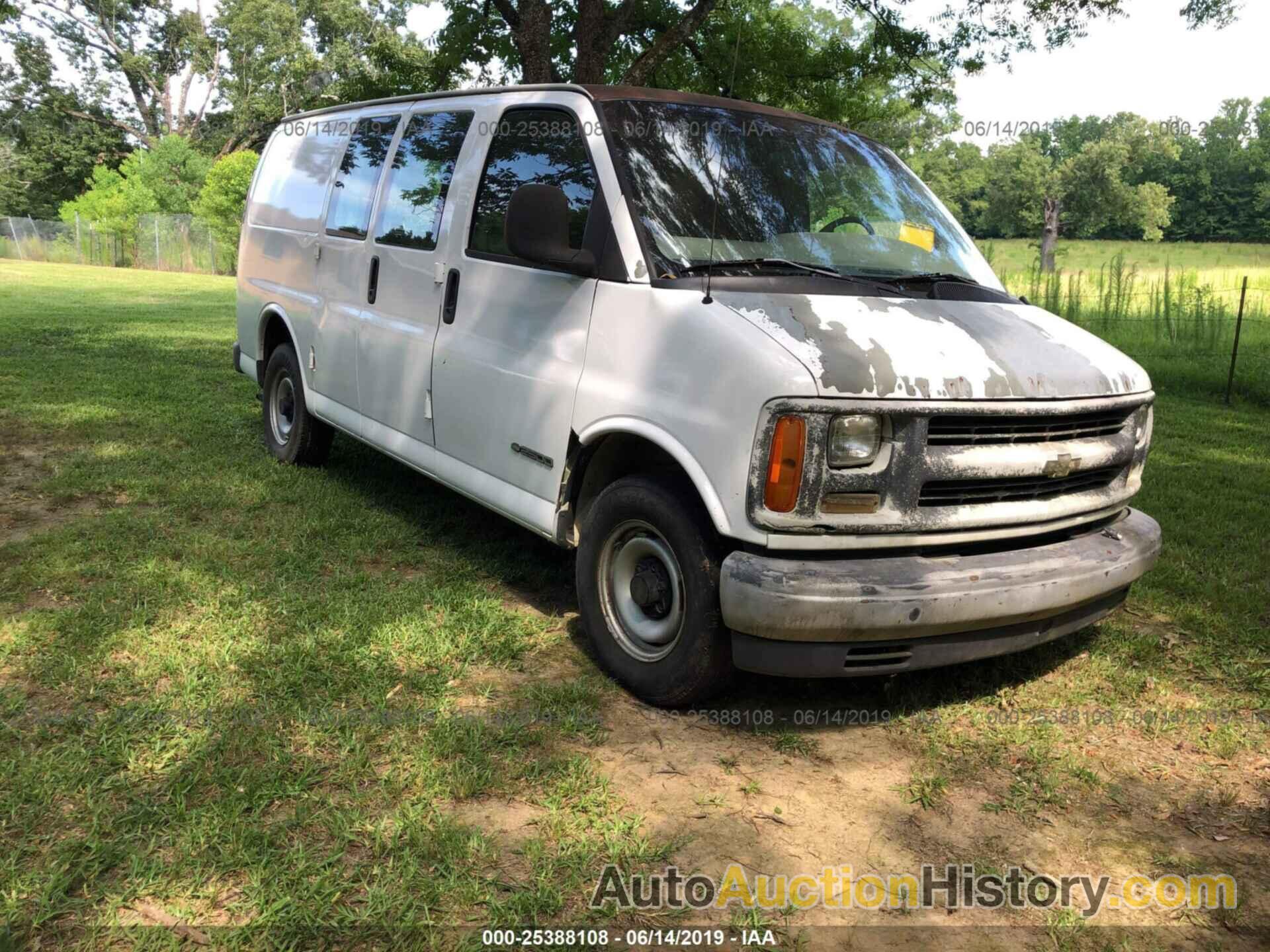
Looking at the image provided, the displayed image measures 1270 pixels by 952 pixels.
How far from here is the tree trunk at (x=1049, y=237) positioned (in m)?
17.3

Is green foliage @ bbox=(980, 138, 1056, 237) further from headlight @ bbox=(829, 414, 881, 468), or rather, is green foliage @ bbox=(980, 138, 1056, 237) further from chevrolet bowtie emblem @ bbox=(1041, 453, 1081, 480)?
headlight @ bbox=(829, 414, 881, 468)

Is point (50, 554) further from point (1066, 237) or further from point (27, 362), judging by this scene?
point (1066, 237)

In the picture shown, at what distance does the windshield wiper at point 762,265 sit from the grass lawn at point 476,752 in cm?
158

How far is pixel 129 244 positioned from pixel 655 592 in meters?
41.9

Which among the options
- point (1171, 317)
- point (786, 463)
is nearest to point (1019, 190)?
point (1171, 317)

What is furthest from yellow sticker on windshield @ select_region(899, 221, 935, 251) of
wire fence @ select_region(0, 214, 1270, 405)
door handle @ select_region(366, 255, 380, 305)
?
wire fence @ select_region(0, 214, 1270, 405)

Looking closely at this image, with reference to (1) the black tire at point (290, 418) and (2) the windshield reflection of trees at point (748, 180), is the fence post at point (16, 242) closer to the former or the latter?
(1) the black tire at point (290, 418)

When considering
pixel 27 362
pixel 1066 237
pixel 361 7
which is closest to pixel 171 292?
pixel 27 362

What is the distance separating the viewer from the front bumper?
2859 millimetres

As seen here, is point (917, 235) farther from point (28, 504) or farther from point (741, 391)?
point (28, 504)

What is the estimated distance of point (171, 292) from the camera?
22.9 m

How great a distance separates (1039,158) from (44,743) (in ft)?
171

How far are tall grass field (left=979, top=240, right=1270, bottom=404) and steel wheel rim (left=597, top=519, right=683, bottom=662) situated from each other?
33.1 ft

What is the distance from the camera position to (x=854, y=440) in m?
2.91
